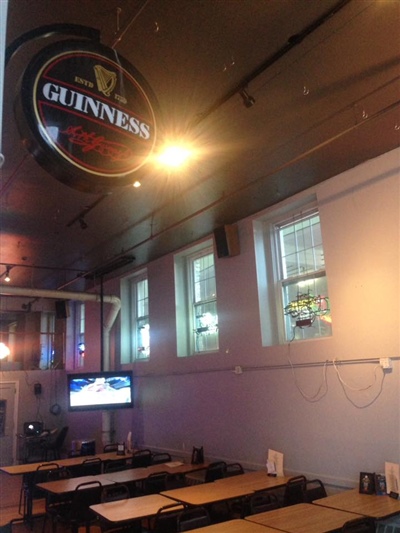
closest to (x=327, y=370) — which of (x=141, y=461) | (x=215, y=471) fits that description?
(x=215, y=471)

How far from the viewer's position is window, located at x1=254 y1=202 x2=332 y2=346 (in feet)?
18.5

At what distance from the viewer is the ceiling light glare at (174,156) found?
176 inches

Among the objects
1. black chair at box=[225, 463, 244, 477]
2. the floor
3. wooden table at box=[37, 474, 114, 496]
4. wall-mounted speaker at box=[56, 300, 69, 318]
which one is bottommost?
the floor

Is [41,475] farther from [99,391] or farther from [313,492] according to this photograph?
[313,492]

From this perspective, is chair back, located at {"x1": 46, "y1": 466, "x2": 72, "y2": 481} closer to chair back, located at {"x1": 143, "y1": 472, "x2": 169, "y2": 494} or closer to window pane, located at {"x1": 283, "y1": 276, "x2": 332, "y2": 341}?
chair back, located at {"x1": 143, "y1": 472, "x2": 169, "y2": 494}

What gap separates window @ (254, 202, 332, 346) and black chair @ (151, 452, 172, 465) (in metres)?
2.66

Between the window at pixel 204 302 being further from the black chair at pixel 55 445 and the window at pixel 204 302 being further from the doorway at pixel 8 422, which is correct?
the doorway at pixel 8 422

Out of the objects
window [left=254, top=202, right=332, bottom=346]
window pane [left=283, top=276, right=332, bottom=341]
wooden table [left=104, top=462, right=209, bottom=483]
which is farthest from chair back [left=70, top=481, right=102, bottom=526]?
window pane [left=283, top=276, right=332, bottom=341]

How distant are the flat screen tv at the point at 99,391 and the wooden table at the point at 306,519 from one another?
4.85 meters

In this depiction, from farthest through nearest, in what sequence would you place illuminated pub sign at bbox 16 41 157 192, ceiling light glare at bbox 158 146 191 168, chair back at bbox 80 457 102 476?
chair back at bbox 80 457 102 476 < ceiling light glare at bbox 158 146 191 168 < illuminated pub sign at bbox 16 41 157 192

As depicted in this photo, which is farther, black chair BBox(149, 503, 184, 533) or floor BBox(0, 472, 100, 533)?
floor BBox(0, 472, 100, 533)

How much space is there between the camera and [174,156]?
15.1 ft

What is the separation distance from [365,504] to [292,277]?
109 inches

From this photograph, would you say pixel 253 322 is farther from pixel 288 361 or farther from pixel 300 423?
pixel 300 423
